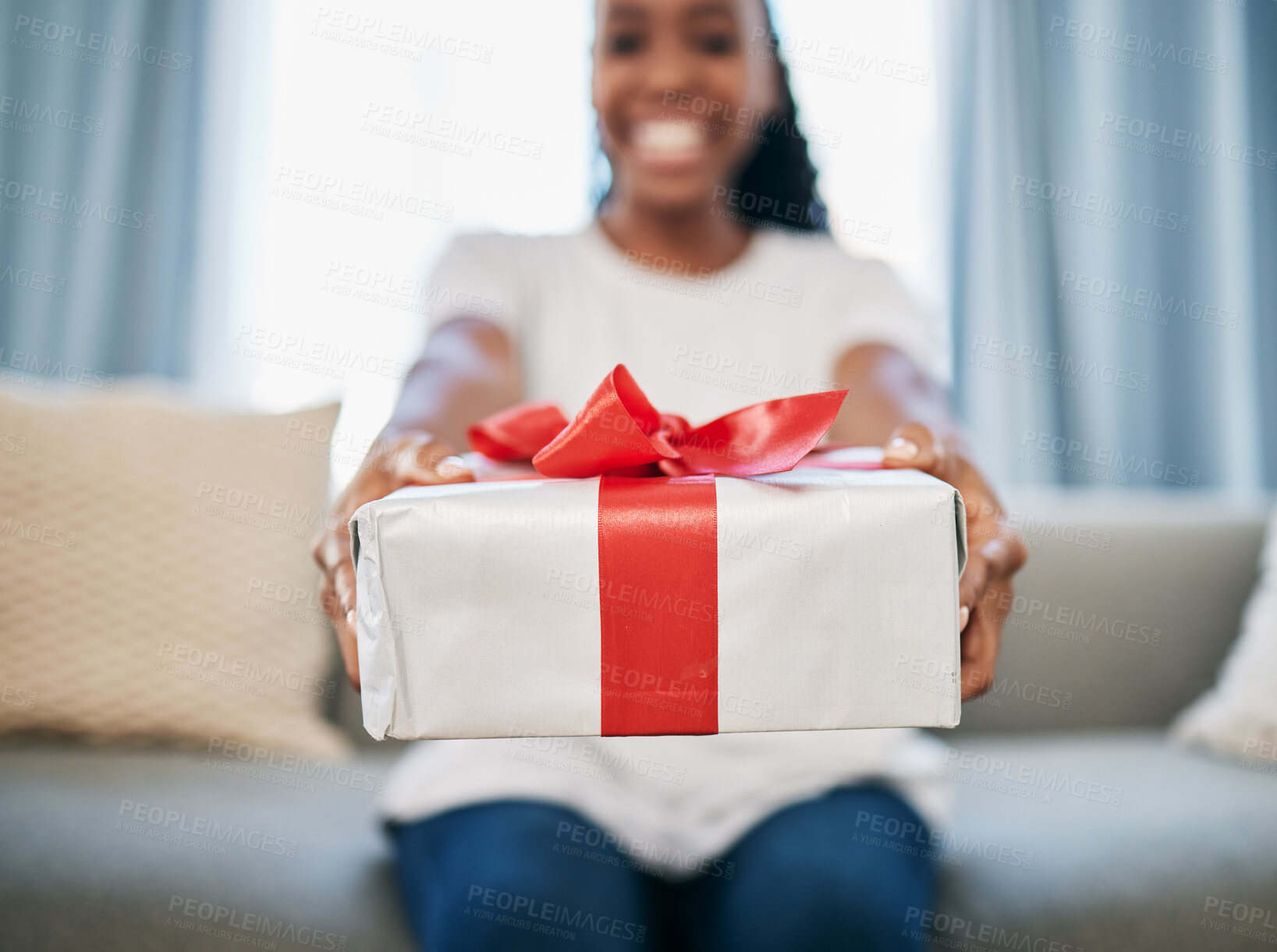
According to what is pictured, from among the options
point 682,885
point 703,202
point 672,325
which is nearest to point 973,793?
point 682,885

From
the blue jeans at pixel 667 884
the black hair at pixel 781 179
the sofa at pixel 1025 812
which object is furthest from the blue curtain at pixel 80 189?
the blue jeans at pixel 667 884

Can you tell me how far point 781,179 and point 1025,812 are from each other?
803mm

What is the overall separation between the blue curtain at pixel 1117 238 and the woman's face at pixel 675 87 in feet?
4.53

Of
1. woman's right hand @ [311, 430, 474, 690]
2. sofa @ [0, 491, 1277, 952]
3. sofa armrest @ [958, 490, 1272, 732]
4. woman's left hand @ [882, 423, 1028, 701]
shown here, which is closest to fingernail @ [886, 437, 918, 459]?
woman's left hand @ [882, 423, 1028, 701]

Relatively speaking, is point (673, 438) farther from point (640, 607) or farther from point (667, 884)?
point (667, 884)

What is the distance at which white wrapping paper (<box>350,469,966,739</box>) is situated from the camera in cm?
55

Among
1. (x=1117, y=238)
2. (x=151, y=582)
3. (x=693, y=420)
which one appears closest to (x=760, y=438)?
(x=693, y=420)

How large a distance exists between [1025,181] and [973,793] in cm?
165

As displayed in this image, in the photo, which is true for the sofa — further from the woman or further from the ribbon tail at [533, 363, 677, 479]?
the ribbon tail at [533, 363, 677, 479]

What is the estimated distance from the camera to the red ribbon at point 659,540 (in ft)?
1.83

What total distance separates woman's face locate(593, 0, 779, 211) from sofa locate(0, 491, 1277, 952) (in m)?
0.73

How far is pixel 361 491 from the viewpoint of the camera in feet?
2.21

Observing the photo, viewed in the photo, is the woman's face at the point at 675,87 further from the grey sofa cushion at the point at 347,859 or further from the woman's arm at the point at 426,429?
the grey sofa cushion at the point at 347,859

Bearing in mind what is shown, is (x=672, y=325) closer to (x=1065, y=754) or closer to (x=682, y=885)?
(x=682, y=885)
